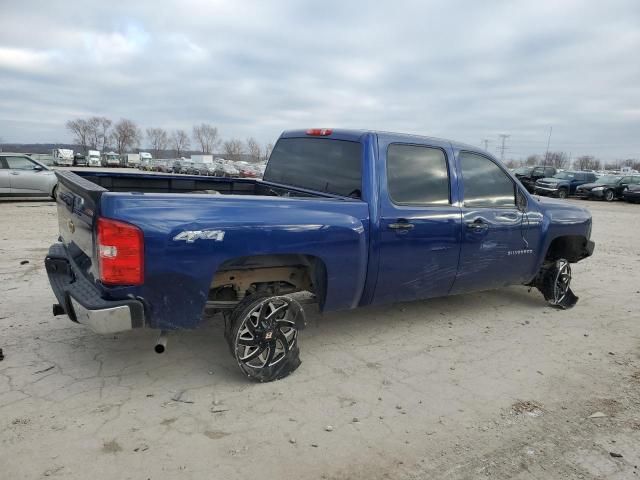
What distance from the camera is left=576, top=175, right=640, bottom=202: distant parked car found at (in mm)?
26703

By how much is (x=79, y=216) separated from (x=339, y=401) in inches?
87.0

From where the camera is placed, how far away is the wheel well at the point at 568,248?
18.9 feet

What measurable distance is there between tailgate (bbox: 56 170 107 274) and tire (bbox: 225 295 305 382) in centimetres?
105

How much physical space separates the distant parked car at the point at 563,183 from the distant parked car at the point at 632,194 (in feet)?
9.41

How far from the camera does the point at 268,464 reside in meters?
2.62

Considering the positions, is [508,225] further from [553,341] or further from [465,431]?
[465,431]

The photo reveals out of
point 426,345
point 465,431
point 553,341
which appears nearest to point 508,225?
point 553,341

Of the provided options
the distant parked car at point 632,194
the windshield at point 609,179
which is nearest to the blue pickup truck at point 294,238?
the distant parked car at point 632,194

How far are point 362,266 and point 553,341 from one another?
7.40 feet

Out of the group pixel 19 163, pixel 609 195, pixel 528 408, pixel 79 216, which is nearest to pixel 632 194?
pixel 609 195

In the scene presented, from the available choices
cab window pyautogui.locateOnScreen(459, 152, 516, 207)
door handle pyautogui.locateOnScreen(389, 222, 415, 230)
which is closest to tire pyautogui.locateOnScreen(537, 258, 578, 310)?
cab window pyautogui.locateOnScreen(459, 152, 516, 207)

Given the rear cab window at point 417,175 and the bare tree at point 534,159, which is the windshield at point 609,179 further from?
the bare tree at point 534,159

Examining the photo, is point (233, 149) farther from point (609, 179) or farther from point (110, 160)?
point (609, 179)

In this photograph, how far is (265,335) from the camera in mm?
3463
